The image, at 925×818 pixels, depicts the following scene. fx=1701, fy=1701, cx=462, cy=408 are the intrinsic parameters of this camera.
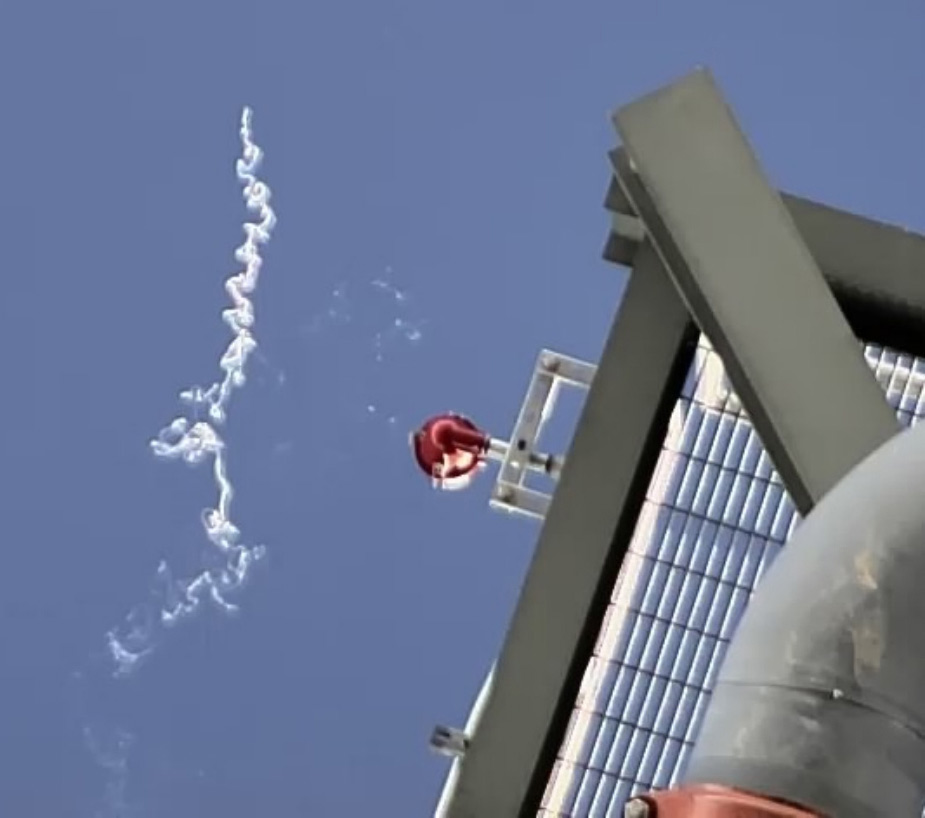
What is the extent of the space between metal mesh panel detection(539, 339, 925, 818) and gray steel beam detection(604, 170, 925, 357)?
4.4 inches

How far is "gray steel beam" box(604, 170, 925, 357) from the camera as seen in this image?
1120 millimetres

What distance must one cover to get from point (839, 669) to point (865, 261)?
1.56 ft

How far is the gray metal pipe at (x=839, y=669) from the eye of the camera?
Result: 68 centimetres

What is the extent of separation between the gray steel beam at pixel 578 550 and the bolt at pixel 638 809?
46 centimetres

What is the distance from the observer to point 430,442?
1.56 metres

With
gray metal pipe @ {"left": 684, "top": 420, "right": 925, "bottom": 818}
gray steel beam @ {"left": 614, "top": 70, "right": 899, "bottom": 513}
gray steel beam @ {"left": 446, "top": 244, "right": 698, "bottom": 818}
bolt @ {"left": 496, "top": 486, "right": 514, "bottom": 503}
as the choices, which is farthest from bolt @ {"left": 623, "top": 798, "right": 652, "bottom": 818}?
bolt @ {"left": 496, "top": 486, "right": 514, "bottom": 503}

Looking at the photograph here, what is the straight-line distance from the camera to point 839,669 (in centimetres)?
70

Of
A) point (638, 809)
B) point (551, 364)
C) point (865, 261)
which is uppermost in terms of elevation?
point (865, 261)

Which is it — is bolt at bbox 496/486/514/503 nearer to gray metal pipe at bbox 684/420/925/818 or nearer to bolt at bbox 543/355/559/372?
bolt at bbox 543/355/559/372

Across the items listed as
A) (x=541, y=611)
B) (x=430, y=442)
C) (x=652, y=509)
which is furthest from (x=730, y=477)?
(x=430, y=442)

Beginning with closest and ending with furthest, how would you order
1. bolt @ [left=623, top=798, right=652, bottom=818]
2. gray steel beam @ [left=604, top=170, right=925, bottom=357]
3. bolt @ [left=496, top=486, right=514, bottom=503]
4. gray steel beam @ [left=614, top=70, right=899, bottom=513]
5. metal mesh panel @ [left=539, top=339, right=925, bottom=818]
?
bolt @ [left=623, top=798, right=652, bottom=818], gray steel beam @ [left=614, top=70, right=899, bottom=513], gray steel beam @ [left=604, top=170, right=925, bottom=357], metal mesh panel @ [left=539, top=339, right=925, bottom=818], bolt @ [left=496, top=486, right=514, bottom=503]

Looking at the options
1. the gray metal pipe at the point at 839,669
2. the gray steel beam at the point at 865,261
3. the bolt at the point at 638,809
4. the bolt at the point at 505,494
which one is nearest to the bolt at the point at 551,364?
the bolt at the point at 505,494

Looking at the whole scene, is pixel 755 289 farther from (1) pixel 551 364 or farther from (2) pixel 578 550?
(1) pixel 551 364

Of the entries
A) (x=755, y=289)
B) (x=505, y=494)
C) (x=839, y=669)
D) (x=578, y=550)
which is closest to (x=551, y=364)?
(x=505, y=494)
